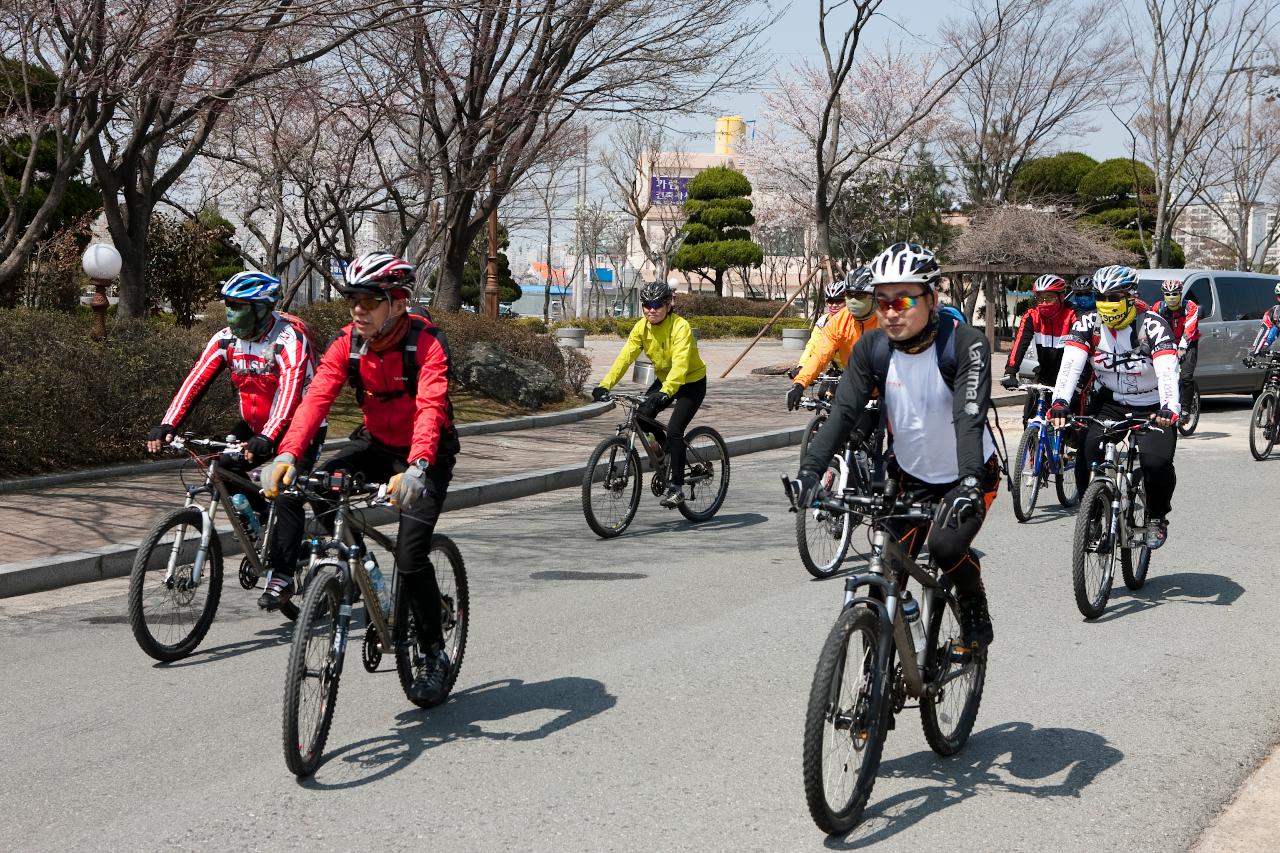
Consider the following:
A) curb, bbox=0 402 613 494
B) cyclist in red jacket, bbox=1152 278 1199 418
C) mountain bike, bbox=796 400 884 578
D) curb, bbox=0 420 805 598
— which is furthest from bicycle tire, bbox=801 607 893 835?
cyclist in red jacket, bbox=1152 278 1199 418

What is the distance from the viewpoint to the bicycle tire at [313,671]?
14.3ft

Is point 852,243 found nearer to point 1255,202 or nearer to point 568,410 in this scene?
point 1255,202

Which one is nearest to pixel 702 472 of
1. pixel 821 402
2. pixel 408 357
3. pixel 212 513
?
pixel 821 402

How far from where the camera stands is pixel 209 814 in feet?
14.1

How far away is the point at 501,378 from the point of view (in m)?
17.1

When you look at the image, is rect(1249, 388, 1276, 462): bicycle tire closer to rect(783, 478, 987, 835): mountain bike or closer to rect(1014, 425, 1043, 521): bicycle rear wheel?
rect(1014, 425, 1043, 521): bicycle rear wheel

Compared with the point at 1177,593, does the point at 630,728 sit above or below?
above

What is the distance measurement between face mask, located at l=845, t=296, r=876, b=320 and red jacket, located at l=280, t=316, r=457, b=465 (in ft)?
15.2

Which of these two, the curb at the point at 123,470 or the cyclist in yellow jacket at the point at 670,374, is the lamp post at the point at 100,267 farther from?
the cyclist in yellow jacket at the point at 670,374

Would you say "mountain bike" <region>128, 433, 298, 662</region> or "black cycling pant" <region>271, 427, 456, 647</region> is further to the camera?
"mountain bike" <region>128, 433, 298, 662</region>

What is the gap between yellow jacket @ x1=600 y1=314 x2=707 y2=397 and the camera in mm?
9727

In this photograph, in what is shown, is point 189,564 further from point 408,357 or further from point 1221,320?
point 1221,320

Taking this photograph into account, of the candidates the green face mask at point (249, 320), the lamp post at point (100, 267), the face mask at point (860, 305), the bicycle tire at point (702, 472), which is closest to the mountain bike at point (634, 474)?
the bicycle tire at point (702, 472)

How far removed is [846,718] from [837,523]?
4222mm
